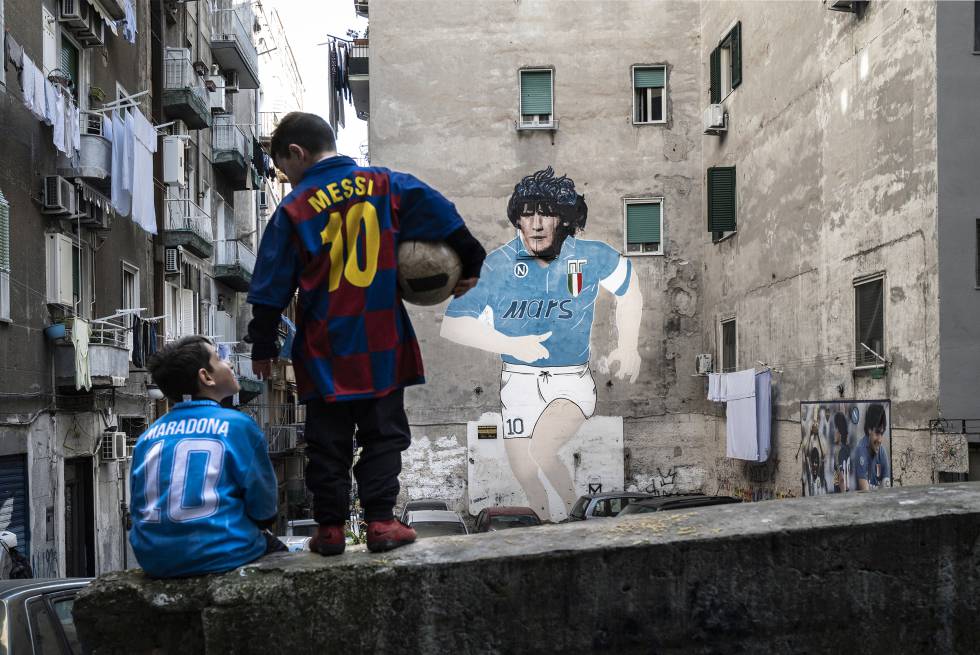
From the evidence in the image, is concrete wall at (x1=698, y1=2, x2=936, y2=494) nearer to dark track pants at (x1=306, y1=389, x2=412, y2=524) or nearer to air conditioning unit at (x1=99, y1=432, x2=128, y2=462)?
dark track pants at (x1=306, y1=389, x2=412, y2=524)

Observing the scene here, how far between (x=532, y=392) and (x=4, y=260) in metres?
13.3

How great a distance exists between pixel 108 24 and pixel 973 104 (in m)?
15.2

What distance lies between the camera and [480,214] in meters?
26.4

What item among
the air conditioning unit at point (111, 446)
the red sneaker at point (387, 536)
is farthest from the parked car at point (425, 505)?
the red sneaker at point (387, 536)

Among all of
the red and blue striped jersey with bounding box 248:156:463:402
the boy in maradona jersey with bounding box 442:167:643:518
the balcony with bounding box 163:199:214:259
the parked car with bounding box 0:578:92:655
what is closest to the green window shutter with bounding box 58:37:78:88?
the balcony with bounding box 163:199:214:259

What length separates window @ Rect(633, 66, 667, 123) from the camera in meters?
26.7

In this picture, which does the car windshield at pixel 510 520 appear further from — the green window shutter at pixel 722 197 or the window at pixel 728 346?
the green window shutter at pixel 722 197

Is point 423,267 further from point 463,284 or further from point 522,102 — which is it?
point 522,102

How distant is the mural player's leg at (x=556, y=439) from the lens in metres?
26.0

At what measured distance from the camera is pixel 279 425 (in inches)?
1476

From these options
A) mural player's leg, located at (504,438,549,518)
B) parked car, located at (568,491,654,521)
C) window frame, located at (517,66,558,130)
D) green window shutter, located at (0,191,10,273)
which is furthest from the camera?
window frame, located at (517,66,558,130)

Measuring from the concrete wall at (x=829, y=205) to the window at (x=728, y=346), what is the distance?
1.06 ft

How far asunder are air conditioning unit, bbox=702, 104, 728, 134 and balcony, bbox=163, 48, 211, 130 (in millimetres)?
12049

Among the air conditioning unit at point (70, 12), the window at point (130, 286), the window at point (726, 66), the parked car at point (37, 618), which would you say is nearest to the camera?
the parked car at point (37, 618)
